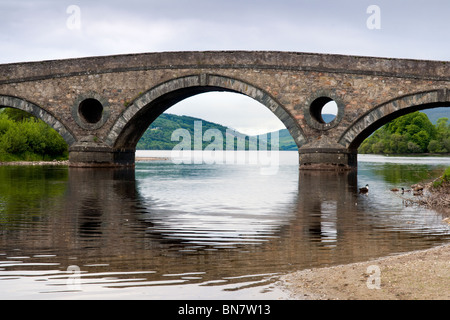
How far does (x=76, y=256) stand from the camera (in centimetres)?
617

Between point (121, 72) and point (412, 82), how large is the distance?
13.8 meters

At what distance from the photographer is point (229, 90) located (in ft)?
86.4

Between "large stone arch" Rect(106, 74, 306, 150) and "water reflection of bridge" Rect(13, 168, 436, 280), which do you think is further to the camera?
"large stone arch" Rect(106, 74, 306, 150)

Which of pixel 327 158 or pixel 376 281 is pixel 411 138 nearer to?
pixel 327 158

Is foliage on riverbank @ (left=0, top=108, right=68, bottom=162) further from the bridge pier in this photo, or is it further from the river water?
the river water

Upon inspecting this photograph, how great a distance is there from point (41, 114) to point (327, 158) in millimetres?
15083

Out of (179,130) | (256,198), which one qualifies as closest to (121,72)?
(256,198)

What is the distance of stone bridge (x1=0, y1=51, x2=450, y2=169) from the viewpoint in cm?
2300

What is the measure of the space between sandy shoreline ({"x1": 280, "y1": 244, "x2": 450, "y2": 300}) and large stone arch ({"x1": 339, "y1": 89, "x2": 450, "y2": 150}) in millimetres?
17921

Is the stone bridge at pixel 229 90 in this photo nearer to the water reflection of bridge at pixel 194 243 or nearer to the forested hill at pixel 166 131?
the water reflection of bridge at pixel 194 243

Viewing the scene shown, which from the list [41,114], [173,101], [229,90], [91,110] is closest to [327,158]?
[229,90]

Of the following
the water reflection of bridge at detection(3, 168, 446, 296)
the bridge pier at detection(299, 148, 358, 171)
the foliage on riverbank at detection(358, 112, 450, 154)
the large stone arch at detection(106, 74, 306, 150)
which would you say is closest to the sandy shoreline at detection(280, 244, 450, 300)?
the water reflection of bridge at detection(3, 168, 446, 296)
